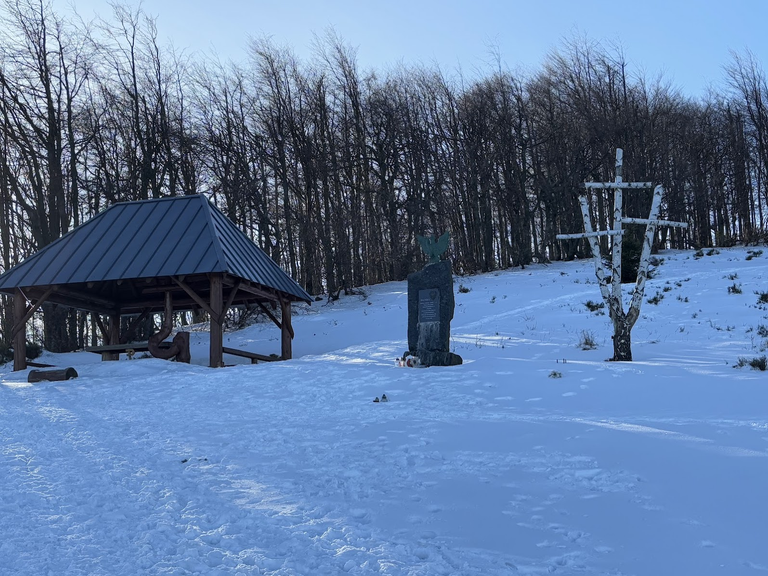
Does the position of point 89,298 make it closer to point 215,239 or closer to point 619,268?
point 215,239

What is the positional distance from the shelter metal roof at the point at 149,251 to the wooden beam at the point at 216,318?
1.79 feet

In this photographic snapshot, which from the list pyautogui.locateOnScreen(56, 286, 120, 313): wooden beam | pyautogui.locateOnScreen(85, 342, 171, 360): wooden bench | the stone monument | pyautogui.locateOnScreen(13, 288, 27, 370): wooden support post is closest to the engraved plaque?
the stone monument

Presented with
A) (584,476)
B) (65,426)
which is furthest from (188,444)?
(584,476)

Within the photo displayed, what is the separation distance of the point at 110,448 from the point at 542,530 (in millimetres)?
4525

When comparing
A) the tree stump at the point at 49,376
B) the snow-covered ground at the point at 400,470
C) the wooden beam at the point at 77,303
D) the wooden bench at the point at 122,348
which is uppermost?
the wooden beam at the point at 77,303

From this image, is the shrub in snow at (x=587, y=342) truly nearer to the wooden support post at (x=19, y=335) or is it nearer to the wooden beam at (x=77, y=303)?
the wooden support post at (x=19, y=335)

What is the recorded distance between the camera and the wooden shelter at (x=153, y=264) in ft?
A: 48.3

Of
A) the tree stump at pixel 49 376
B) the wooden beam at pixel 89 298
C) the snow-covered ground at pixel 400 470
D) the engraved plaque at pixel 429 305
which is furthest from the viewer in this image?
the wooden beam at pixel 89 298

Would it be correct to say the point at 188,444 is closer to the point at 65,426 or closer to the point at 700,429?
the point at 65,426

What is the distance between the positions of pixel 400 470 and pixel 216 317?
10145 millimetres

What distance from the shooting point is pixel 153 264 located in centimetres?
1485

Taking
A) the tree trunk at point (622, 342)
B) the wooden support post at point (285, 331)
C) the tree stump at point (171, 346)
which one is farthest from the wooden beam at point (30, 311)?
the tree trunk at point (622, 342)

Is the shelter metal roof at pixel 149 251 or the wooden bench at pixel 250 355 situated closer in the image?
the shelter metal roof at pixel 149 251

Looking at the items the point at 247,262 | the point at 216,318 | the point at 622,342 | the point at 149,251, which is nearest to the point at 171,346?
the point at 216,318
